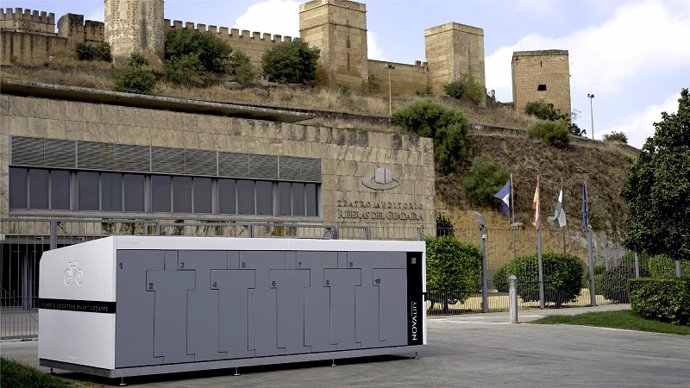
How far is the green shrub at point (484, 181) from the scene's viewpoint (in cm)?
6762

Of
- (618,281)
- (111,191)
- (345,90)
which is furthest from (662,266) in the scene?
(345,90)

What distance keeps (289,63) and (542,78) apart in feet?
112

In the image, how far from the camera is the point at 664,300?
25188 mm

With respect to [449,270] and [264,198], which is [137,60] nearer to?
[264,198]

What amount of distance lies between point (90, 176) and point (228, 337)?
19340 mm

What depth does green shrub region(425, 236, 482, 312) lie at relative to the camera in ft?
100

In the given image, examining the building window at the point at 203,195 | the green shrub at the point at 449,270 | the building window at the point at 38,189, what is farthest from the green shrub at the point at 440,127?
the building window at the point at 38,189

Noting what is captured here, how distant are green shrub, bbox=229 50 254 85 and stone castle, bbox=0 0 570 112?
3243 millimetres

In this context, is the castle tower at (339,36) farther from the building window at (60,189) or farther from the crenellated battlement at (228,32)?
the building window at (60,189)

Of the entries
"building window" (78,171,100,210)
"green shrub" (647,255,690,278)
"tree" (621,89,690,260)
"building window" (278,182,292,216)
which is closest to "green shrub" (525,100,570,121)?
"building window" (278,182,292,216)

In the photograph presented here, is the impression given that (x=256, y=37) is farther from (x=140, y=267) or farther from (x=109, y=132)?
(x=140, y=267)

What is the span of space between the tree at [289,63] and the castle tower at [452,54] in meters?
18.9

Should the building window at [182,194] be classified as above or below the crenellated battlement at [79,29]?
below

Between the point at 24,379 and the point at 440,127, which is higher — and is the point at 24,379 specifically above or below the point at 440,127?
below
